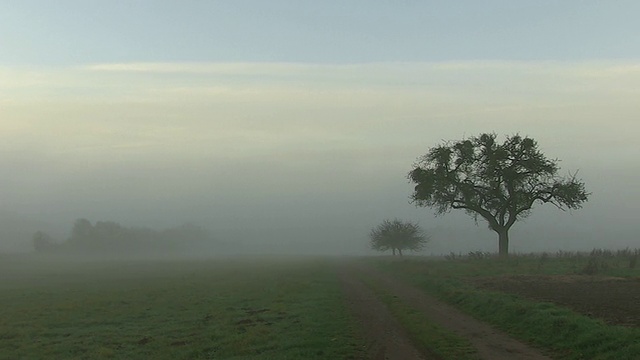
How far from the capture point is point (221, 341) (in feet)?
64.2

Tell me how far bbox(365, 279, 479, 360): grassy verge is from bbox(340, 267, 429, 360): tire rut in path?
0.33m

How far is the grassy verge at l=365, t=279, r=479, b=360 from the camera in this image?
15002 millimetres

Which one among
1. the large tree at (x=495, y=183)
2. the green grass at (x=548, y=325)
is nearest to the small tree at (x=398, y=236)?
the large tree at (x=495, y=183)

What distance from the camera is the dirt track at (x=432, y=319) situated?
15.2m

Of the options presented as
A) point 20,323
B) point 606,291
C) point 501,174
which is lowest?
point 20,323

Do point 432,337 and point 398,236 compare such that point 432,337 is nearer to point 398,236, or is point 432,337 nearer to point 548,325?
point 548,325

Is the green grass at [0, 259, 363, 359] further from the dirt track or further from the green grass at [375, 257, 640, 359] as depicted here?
the green grass at [375, 257, 640, 359]

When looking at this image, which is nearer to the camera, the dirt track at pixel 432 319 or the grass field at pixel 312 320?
the dirt track at pixel 432 319

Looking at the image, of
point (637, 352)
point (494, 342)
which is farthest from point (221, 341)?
point (637, 352)

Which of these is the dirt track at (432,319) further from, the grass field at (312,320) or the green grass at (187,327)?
the green grass at (187,327)

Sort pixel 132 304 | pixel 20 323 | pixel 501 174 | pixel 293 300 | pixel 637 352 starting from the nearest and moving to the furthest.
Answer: pixel 637 352 → pixel 20 323 → pixel 293 300 → pixel 132 304 → pixel 501 174

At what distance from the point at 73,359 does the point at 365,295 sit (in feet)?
59.3

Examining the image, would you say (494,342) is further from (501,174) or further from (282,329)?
(501,174)

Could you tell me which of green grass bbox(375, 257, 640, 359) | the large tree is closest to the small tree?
the large tree
